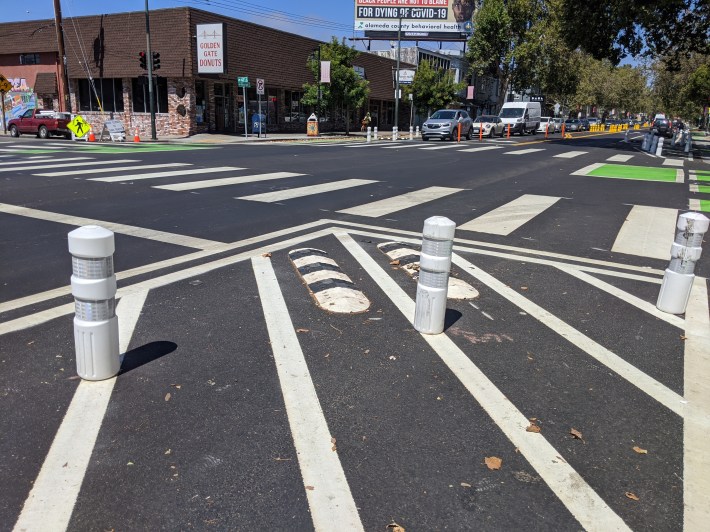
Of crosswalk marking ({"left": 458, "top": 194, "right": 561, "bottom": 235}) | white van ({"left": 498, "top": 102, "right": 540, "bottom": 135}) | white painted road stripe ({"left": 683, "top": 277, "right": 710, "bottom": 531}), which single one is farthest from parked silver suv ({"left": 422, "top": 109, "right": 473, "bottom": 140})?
white painted road stripe ({"left": 683, "top": 277, "right": 710, "bottom": 531})

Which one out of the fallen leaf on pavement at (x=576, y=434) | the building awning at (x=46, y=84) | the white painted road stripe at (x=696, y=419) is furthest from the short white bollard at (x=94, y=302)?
the building awning at (x=46, y=84)

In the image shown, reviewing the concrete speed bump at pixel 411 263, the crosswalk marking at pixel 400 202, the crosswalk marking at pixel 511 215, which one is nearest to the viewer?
the concrete speed bump at pixel 411 263

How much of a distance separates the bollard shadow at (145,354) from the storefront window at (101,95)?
3639cm

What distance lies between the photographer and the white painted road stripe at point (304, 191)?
1038cm

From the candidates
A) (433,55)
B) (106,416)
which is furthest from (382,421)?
(433,55)

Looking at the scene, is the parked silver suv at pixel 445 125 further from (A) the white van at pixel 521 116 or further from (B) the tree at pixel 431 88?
(B) the tree at pixel 431 88

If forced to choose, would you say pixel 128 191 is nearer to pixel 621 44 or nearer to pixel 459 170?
pixel 459 170

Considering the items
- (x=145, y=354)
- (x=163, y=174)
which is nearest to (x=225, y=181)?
(x=163, y=174)

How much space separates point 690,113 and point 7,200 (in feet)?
262

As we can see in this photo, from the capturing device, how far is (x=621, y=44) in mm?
28828

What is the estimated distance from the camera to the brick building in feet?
112

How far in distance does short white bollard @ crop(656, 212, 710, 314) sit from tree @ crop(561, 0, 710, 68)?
23.0 metres

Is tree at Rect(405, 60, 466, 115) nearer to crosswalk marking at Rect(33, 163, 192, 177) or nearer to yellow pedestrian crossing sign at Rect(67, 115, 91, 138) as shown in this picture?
yellow pedestrian crossing sign at Rect(67, 115, 91, 138)

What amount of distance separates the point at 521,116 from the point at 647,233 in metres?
39.6
